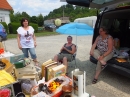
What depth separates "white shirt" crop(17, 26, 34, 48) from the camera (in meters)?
3.88

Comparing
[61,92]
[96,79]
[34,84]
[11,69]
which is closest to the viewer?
[61,92]

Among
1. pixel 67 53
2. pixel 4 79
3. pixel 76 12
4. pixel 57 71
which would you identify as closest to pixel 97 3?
pixel 67 53

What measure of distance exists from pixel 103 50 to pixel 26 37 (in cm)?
208

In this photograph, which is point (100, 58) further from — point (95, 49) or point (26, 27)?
point (26, 27)

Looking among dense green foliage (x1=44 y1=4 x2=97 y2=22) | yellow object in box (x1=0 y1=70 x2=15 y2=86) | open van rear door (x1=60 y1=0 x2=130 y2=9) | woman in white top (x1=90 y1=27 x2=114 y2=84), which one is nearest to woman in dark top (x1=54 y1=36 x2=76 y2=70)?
woman in white top (x1=90 y1=27 x2=114 y2=84)

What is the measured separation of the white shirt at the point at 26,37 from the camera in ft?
12.7

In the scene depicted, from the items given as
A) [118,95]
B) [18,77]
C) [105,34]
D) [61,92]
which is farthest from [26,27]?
[118,95]

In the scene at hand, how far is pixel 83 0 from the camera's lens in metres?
3.64

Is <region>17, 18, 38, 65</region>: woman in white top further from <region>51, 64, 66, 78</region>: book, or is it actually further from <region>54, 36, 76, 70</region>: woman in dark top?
<region>51, 64, 66, 78</region>: book

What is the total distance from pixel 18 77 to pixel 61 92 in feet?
2.83

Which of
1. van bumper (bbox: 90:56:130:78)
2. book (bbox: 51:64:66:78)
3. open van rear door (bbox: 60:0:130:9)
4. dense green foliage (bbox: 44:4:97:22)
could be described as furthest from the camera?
dense green foliage (bbox: 44:4:97:22)

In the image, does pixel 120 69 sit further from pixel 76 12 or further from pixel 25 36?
pixel 76 12

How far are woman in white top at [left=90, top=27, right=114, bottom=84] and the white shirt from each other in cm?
172

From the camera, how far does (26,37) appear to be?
3.94 meters
